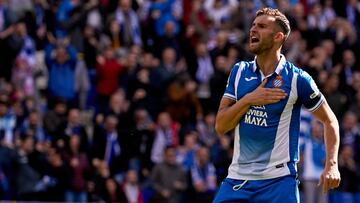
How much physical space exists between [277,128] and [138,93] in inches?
419

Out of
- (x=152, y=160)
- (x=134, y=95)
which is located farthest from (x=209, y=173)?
(x=134, y=95)

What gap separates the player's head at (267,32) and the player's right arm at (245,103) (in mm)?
286

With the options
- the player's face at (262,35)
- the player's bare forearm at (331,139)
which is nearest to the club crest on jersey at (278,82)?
the player's face at (262,35)

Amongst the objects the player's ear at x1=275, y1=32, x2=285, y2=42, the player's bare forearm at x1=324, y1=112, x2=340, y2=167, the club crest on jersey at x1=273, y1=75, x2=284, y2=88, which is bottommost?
the player's bare forearm at x1=324, y1=112, x2=340, y2=167

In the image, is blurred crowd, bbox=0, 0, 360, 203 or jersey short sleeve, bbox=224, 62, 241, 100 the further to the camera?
blurred crowd, bbox=0, 0, 360, 203

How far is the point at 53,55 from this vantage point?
19.4 m

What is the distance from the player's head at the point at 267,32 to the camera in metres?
8.41

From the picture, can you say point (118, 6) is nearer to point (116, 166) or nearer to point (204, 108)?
point (204, 108)

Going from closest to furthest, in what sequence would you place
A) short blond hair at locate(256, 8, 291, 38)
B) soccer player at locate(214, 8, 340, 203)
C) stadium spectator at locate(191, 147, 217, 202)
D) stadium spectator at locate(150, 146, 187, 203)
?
soccer player at locate(214, 8, 340, 203)
short blond hair at locate(256, 8, 291, 38)
stadium spectator at locate(150, 146, 187, 203)
stadium spectator at locate(191, 147, 217, 202)

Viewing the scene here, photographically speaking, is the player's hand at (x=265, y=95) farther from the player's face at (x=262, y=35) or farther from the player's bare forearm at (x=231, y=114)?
the player's face at (x=262, y=35)

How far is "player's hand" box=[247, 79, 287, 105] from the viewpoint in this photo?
830cm

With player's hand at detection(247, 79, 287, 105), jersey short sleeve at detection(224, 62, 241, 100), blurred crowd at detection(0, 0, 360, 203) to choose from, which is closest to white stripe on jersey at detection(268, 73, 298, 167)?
player's hand at detection(247, 79, 287, 105)

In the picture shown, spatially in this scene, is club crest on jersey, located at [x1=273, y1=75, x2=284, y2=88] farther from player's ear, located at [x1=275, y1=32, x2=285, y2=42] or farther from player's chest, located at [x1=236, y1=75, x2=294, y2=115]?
player's ear, located at [x1=275, y1=32, x2=285, y2=42]

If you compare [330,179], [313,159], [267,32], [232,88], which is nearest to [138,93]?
[313,159]
